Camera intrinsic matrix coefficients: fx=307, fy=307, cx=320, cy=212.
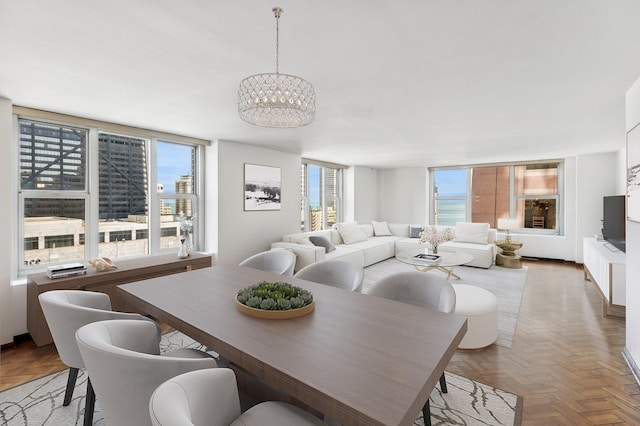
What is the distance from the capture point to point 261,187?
5215 millimetres

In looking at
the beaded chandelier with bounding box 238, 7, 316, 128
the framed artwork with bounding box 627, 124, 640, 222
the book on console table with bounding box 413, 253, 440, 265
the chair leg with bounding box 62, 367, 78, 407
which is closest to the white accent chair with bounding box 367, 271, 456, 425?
the beaded chandelier with bounding box 238, 7, 316, 128

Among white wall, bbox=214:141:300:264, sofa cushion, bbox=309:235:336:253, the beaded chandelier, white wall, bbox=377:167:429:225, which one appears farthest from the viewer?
white wall, bbox=377:167:429:225

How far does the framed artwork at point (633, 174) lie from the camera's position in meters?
2.35

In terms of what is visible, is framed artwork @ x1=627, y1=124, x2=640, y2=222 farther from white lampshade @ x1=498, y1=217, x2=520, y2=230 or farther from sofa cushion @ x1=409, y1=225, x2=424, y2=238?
sofa cushion @ x1=409, y1=225, x2=424, y2=238

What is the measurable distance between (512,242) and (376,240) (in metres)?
2.80

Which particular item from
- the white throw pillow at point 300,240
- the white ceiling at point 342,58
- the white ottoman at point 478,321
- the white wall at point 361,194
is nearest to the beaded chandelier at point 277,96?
the white ceiling at point 342,58

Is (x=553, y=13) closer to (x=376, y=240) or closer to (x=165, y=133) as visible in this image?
(x=165, y=133)

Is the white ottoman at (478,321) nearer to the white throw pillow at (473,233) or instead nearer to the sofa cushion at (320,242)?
the sofa cushion at (320,242)

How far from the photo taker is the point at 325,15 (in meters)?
1.58

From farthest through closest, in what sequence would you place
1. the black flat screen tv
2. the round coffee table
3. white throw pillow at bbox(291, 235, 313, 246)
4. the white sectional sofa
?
white throw pillow at bbox(291, 235, 313, 246) → the white sectional sofa → the round coffee table → the black flat screen tv

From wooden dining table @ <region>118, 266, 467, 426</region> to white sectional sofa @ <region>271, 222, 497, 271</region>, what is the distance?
3038 millimetres

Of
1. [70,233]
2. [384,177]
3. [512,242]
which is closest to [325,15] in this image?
[70,233]

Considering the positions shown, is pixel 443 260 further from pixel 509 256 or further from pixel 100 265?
pixel 100 265

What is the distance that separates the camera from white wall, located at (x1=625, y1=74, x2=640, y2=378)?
2.33 meters
